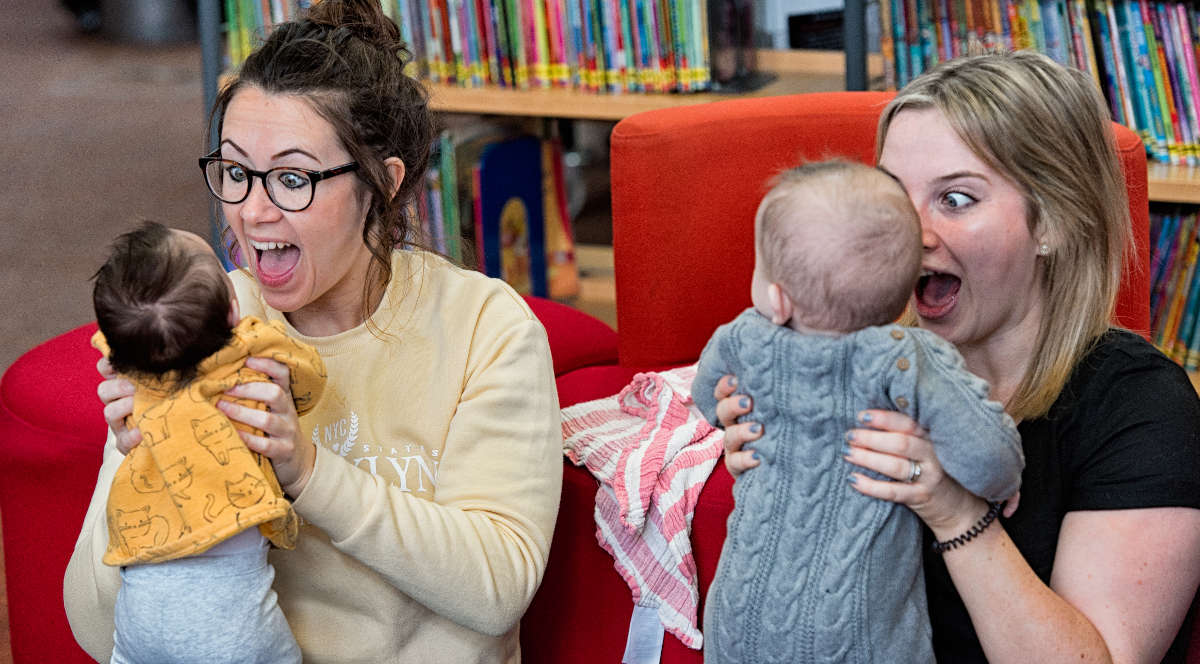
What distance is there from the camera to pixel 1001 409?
1.30 m

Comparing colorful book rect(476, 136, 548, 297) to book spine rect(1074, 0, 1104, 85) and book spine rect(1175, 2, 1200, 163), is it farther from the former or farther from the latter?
book spine rect(1175, 2, 1200, 163)

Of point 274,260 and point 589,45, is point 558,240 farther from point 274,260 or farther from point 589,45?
point 274,260

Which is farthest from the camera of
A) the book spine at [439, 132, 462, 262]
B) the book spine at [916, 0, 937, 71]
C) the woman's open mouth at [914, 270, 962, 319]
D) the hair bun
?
the book spine at [439, 132, 462, 262]

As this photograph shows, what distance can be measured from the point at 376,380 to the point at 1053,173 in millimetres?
819

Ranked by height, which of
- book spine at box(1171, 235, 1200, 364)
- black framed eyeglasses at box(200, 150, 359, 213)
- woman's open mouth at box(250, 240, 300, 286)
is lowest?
book spine at box(1171, 235, 1200, 364)

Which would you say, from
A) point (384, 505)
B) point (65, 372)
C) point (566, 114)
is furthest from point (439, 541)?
point (566, 114)

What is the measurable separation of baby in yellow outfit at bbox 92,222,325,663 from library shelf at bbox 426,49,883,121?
6.28ft

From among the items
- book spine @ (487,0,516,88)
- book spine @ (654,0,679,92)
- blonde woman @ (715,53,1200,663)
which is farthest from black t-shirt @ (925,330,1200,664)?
book spine @ (487,0,516,88)

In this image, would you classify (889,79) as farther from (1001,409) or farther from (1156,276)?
(1001,409)

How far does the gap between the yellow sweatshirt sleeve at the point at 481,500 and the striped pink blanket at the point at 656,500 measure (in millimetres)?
163

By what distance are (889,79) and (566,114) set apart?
78 cm

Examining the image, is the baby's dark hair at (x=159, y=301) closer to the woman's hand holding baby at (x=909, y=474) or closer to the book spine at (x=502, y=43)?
the woman's hand holding baby at (x=909, y=474)

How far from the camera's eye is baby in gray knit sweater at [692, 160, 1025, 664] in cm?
127

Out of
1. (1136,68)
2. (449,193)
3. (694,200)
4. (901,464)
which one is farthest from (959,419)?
(449,193)
